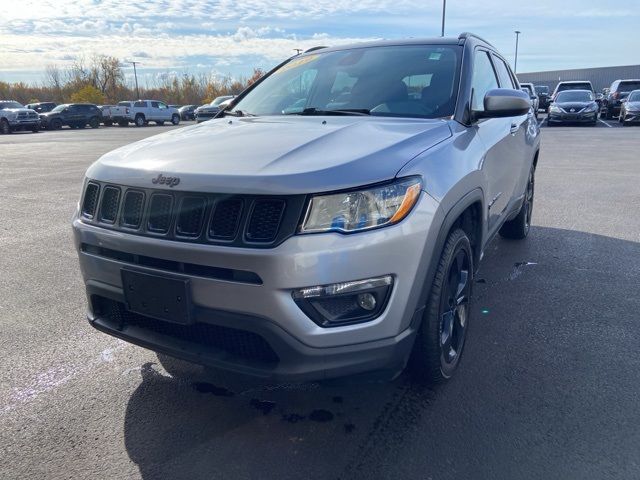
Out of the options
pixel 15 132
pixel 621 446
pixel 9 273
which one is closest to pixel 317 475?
pixel 621 446

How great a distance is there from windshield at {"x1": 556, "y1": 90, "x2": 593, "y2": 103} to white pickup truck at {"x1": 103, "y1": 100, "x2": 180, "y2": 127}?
27674 millimetres

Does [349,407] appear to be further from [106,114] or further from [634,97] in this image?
[106,114]

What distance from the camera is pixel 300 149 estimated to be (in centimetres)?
248

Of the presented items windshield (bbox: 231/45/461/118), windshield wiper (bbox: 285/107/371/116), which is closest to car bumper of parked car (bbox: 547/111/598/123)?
windshield (bbox: 231/45/461/118)

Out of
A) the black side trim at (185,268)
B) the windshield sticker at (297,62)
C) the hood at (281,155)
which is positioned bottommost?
→ the black side trim at (185,268)

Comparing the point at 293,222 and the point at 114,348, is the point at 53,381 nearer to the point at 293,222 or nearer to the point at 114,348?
the point at 114,348

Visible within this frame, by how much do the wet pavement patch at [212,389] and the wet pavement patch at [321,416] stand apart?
47cm

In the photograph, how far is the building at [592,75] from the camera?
66438 mm

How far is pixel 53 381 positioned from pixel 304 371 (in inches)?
66.4

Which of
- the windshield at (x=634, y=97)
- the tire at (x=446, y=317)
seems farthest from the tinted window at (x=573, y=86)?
the tire at (x=446, y=317)

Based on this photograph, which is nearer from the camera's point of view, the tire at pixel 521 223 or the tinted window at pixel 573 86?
the tire at pixel 521 223

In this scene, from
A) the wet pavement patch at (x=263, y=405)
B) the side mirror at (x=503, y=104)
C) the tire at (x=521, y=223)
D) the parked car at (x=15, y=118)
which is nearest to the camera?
the wet pavement patch at (x=263, y=405)

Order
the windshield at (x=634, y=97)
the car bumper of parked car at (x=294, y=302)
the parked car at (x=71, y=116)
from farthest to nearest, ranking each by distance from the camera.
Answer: the parked car at (x=71, y=116), the windshield at (x=634, y=97), the car bumper of parked car at (x=294, y=302)

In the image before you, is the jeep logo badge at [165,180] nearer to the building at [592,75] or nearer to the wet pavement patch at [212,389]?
the wet pavement patch at [212,389]
